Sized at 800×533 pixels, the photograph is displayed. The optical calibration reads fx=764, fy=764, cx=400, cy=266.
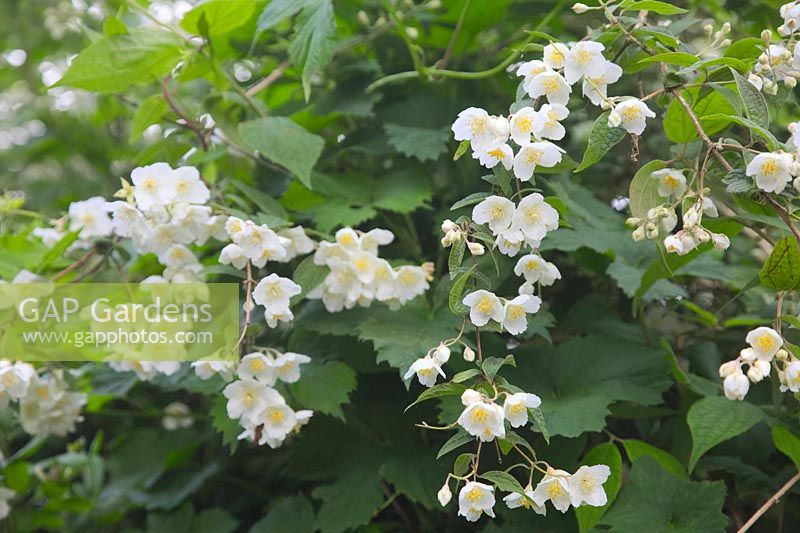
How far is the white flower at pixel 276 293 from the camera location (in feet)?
3.54

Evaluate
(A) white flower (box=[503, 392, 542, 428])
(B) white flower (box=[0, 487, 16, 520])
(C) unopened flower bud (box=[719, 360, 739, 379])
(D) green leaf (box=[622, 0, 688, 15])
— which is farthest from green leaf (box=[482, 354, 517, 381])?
(B) white flower (box=[0, 487, 16, 520])

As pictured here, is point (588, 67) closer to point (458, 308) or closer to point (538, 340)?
point (458, 308)

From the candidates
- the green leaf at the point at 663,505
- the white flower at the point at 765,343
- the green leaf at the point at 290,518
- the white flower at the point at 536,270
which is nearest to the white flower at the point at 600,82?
the white flower at the point at 536,270

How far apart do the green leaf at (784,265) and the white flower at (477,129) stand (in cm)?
37

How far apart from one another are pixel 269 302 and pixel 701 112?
651mm

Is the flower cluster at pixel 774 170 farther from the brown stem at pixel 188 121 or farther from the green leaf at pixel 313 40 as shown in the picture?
the brown stem at pixel 188 121

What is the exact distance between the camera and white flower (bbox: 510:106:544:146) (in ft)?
2.98

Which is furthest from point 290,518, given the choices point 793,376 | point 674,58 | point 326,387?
point 674,58

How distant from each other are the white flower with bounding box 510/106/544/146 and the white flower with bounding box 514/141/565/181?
0.03 feet

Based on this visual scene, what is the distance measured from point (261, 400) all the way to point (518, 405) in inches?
15.9

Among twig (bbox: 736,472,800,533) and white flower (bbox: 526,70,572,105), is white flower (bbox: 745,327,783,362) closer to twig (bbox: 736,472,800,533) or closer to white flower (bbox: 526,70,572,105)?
twig (bbox: 736,472,800,533)

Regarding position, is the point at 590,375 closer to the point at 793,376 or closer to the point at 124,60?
the point at 793,376

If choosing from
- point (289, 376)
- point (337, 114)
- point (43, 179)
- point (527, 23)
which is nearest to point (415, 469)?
point (289, 376)

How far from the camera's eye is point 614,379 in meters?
1.22
